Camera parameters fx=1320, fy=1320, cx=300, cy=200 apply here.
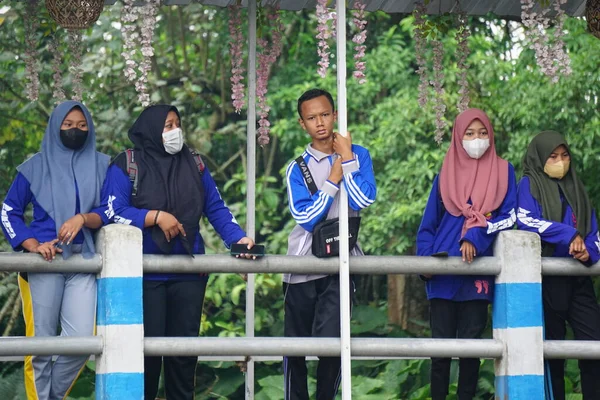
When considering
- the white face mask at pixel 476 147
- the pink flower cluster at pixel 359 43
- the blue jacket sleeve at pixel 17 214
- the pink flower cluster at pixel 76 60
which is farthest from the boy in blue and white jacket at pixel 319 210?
the pink flower cluster at pixel 76 60

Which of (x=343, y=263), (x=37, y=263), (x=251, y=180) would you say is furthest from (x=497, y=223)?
(x=37, y=263)

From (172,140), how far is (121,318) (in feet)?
3.20

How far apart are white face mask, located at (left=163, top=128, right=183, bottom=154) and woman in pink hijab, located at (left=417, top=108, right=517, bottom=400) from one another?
1406 millimetres

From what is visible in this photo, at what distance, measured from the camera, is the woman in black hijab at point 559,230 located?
7137mm

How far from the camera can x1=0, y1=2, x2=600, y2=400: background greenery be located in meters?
11.0

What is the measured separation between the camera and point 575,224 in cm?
723

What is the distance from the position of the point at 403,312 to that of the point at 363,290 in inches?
36.7

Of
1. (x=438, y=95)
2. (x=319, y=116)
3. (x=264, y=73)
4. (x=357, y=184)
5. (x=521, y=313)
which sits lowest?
(x=521, y=313)

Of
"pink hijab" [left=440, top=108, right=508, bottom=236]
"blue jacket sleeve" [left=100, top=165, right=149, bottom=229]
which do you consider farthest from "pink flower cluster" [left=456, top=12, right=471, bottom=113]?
"blue jacket sleeve" [left=100, top=165, right=149, bottom=229]

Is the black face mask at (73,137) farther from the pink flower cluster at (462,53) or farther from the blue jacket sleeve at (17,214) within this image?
the pink flower cluster at (462,53)

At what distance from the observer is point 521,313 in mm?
6961

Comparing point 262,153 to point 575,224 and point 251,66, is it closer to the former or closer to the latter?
point 251,66

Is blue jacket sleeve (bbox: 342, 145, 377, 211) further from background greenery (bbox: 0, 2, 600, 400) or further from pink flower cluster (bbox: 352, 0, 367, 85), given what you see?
background greenery (bbox: 0, 2, 600, 400)

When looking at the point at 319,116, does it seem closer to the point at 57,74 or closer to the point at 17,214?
the point at 17,214
